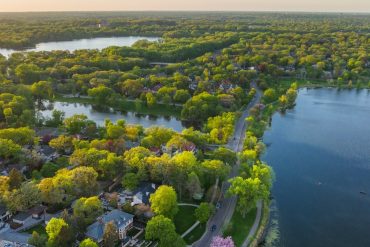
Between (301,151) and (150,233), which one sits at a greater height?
(150,233)

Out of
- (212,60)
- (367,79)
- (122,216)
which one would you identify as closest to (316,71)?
(367,79)

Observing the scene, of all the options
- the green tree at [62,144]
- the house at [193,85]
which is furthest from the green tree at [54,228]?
the house at [193,85]

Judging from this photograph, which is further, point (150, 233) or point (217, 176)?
point (217, 176)

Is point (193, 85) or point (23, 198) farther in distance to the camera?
point (193, 85)

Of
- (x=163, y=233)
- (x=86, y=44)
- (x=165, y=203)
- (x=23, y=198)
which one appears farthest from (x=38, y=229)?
(x=86, y=44)

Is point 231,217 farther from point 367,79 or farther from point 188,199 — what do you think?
point 367,79

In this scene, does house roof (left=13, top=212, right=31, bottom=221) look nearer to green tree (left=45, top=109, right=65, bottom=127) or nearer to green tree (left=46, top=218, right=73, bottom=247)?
green tree (left=46, top=218, right=73, bottom=247)

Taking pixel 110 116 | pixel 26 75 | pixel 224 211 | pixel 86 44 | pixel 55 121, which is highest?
pixel 26 75

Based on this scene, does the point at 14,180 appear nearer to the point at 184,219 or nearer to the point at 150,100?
the point at 184,219
